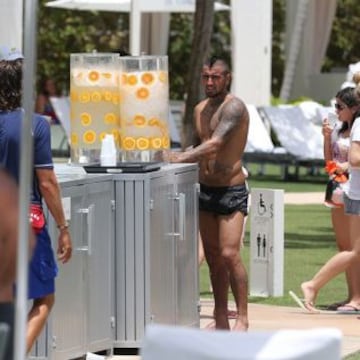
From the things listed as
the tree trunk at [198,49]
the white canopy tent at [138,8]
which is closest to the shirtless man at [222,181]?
the tree trunk at [198,49]

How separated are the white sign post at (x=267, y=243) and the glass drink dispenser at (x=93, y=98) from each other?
11.3 ft

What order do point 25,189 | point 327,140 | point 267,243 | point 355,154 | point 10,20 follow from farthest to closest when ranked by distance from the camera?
point 267,243 < point 10,20 < point 327,140 < point 355,154 < point 25,189

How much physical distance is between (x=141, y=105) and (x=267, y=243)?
3721 millimetres

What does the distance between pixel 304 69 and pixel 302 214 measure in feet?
54.4

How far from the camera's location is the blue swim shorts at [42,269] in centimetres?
744

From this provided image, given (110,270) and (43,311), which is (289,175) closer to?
(110,270)

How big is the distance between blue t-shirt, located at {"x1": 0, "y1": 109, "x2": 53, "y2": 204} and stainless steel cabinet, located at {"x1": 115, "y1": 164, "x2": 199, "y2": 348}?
6.12ft

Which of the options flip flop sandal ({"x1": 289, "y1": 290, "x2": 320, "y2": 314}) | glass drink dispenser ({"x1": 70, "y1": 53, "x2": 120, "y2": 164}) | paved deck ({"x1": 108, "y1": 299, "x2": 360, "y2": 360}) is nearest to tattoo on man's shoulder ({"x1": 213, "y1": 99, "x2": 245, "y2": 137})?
glass drink dispenser ({"x1": 70, "y1": 53, "x2": 120, "y2": 164})

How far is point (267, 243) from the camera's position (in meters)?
13.2

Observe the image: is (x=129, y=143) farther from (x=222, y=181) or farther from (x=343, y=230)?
(x=343, y=230)

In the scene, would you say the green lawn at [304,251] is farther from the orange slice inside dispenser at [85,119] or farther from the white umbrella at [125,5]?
the white umbrella at [125,5]

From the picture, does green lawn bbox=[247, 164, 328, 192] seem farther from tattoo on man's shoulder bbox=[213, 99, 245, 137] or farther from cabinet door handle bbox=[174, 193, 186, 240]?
cabinet door handle bbox=[174, 193, 186, 240]

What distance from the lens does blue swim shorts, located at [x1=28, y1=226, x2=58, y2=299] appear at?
24.4 ft

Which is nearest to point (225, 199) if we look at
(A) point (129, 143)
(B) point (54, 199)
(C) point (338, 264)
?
(A) point (129, 143)
